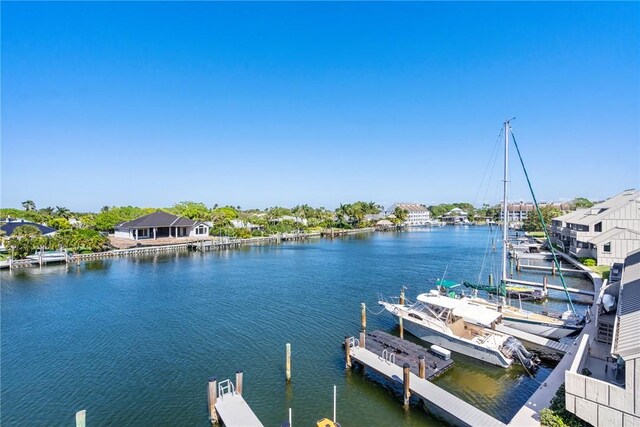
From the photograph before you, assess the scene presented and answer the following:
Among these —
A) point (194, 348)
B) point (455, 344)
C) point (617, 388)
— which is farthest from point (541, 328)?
point (194, 348)

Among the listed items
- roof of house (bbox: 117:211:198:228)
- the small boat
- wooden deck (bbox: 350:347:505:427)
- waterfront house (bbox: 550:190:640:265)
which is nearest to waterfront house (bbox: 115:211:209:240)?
roof of house (bbox: 117:211:198:228)

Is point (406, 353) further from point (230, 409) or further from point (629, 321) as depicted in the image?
point (629, 321)

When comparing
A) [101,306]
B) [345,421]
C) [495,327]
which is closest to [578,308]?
[495,327]

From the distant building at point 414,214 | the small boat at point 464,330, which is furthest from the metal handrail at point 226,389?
the distant building at point 414,214

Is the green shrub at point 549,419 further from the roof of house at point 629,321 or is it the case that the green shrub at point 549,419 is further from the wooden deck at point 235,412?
the wooden deck at point 235,412

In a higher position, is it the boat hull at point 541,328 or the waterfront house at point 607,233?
the waterfront house at point 607,233

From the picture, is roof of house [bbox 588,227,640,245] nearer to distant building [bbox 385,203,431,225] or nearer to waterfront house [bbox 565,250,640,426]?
waterfront house [bbox 565,250,640,426]
